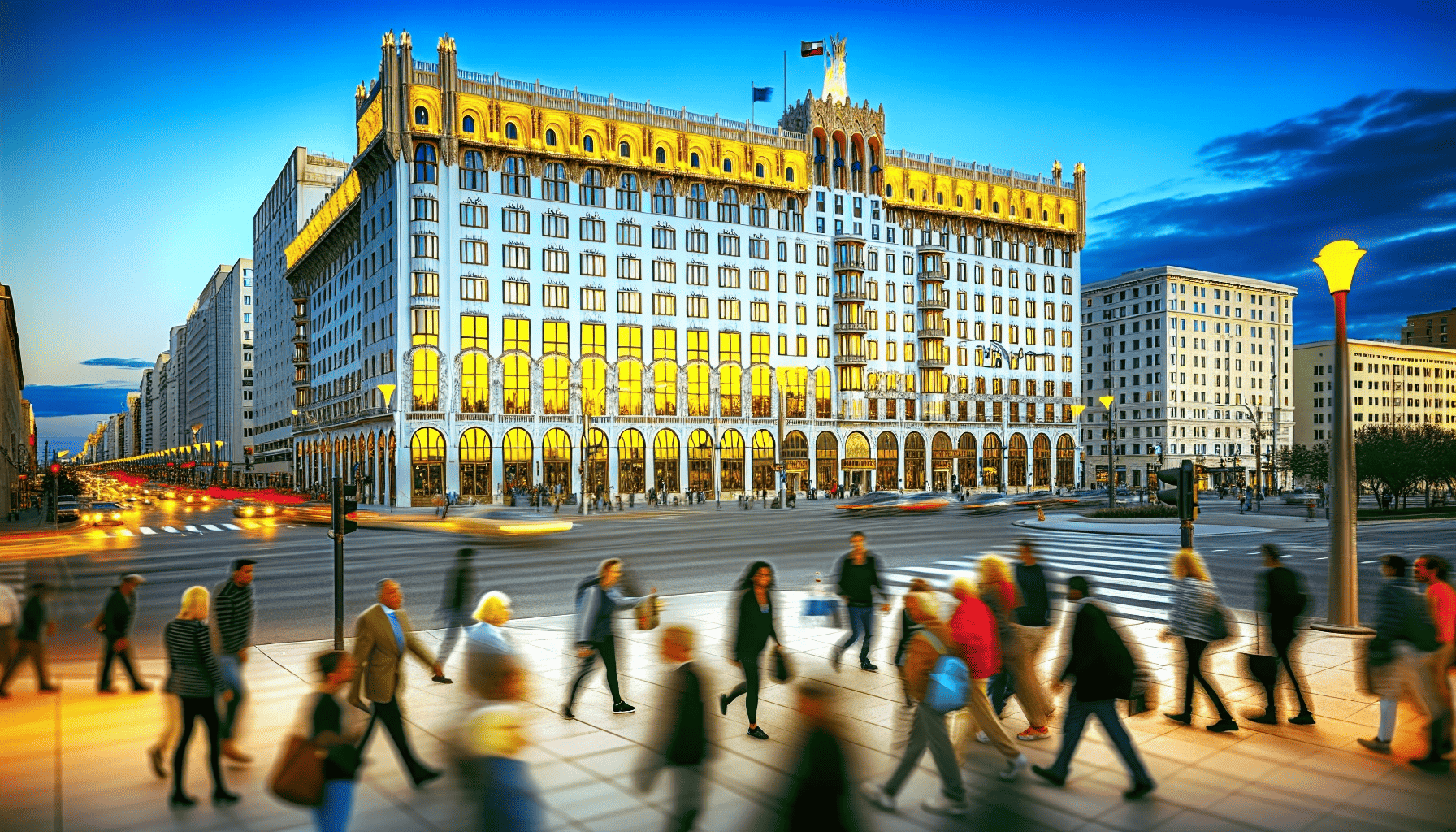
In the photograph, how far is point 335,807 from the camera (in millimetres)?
5590

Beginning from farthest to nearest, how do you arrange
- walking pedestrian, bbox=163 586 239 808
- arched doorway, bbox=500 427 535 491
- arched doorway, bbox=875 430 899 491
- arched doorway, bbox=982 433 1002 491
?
arched doorway, bbox=982 433 1002 491, arched doorway, bbox=875 430 899 491, arched doorway, bbox=500 427 535 491, walking pedestrian, bbox=163 586 239 808

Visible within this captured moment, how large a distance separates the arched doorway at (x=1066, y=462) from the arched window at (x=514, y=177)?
61.3 m

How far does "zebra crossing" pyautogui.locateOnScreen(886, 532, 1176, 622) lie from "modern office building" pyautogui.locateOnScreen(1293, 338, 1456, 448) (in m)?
141

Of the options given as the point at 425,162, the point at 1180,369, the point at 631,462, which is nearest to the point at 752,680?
the point at 631,462

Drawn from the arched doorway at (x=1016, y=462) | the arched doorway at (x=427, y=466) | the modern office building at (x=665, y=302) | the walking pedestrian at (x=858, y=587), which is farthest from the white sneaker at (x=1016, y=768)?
the arched doorway at (x=1016, y=462)

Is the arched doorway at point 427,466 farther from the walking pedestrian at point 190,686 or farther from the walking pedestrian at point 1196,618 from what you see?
the walking pedestrian at point 1196,618

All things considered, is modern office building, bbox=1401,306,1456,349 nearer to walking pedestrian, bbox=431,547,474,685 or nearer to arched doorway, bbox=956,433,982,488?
arched doorway, bbox=956,433,982,488

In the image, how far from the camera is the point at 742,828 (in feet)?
22.9

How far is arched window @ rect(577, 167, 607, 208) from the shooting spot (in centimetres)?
6906

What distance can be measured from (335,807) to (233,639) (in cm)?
360

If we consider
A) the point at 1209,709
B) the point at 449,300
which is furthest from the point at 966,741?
the point at 449,300

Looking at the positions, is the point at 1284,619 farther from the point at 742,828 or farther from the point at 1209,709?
the point at 742,828

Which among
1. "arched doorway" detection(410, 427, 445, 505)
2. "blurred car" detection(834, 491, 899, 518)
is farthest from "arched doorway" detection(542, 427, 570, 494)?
"blurred car" detection(834, 491, 899, 518)

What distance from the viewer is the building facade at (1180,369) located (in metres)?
120
